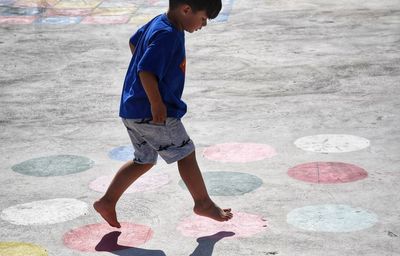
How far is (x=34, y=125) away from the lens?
688cm

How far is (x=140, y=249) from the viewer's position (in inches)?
174

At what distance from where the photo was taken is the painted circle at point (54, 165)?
572cm

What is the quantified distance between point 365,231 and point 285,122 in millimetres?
2285

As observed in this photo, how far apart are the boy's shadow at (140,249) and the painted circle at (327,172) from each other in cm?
100

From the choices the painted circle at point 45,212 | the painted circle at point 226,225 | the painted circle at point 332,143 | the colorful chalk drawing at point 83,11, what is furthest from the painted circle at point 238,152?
the colorful chalk drawing at point 83,11

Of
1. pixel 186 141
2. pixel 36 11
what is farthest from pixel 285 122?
pixel 36 11

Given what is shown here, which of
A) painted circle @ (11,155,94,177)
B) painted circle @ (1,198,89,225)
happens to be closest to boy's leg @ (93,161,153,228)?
painted circle @ (1,198,89,225)

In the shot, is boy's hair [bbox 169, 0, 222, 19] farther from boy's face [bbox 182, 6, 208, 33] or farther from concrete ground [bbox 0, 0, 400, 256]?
concrete ground [bbox 0, 0, 400, 256]

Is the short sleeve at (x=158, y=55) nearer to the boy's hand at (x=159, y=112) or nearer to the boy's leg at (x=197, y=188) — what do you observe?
the boy's hand at (x=159, y=112)

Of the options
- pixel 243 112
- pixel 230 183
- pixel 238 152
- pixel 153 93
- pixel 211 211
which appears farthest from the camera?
pixel 243 112

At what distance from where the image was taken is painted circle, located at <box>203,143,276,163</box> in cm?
585

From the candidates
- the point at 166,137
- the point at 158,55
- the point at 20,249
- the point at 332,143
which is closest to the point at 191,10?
the point at 158,55

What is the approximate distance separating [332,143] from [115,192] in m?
2.03

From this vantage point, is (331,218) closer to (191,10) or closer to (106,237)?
(106,237)
